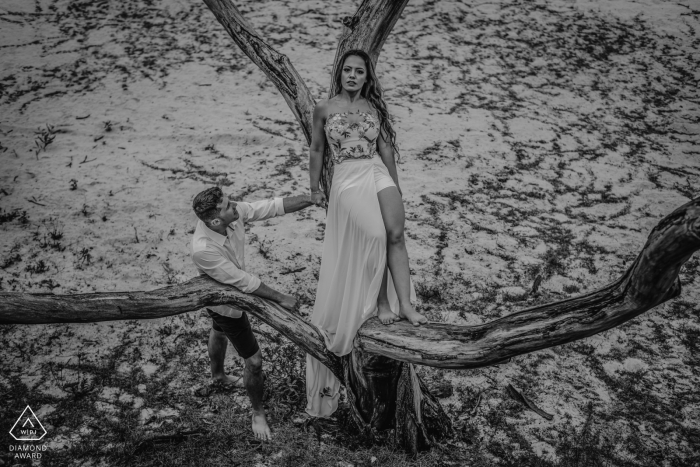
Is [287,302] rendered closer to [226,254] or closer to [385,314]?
[226,254]

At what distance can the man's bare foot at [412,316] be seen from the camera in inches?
139

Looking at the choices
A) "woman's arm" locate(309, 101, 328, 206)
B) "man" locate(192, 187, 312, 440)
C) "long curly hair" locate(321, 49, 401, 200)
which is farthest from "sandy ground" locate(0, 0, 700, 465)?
"long curly hair" locate(321, 49, 401, 200)

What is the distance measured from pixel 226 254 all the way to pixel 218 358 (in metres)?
1.13

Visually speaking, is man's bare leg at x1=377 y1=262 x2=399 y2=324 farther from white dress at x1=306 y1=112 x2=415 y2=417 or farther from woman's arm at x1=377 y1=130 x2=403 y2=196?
woman's arm at x1=377 y1=130 x2=403 y2=196

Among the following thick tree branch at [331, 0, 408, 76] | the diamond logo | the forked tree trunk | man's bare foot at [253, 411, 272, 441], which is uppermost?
thick tree branch at [331, 0, 408, 76]

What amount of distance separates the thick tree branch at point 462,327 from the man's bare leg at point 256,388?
43 centimetres

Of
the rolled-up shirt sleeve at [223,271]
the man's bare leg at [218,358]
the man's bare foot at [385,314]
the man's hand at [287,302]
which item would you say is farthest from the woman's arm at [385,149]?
the man's bare leg at [218,358]

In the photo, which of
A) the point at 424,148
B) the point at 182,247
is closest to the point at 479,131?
the point at 424,148

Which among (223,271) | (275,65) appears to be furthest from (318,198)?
(275,65)

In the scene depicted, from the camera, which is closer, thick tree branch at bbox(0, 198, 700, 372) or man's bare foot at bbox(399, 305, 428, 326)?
thick tree branch at bbox(0, 198, 700, 372)

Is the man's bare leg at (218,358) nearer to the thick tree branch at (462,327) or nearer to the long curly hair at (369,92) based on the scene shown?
the thick tree branch at (462,327)

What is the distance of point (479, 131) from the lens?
26.5ft

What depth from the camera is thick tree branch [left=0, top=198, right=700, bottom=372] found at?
233cm

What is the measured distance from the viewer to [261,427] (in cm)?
422
